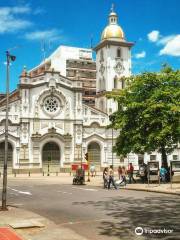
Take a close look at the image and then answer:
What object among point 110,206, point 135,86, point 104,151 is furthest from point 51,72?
point 110,206

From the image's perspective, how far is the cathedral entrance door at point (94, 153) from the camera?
209 feet

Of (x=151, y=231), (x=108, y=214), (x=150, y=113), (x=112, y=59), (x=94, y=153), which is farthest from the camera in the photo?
(x=112, y=59)

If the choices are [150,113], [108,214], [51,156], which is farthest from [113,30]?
[108,214]

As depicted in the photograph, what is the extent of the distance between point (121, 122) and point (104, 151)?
1102 inches

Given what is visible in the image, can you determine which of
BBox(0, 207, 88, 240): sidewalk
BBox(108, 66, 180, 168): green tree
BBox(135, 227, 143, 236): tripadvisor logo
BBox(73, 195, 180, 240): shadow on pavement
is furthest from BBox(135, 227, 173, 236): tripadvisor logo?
BBox(108, 66, 180, 168): green tree

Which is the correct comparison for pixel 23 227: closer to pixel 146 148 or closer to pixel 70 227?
pixel 70 227

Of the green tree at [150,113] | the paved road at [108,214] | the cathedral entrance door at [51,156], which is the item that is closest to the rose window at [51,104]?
the cathedral entrance door at [51,156]

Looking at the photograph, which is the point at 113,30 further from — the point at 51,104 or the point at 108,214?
the point at 108,214

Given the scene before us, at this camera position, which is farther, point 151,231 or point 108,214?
point 108,214

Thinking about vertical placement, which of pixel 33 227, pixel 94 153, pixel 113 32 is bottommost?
pixel 33 227

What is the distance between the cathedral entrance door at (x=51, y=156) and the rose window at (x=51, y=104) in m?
4.94

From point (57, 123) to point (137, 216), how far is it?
46.7 meters

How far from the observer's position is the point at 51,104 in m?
62.4

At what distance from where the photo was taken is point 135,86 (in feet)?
120
